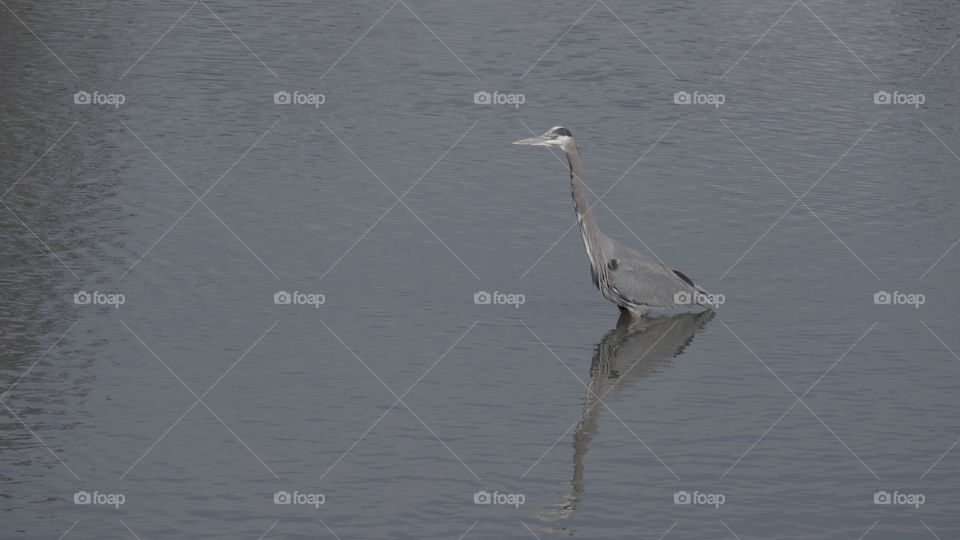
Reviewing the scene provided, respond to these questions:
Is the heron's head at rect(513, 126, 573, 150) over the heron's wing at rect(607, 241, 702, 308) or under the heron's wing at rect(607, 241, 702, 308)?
over

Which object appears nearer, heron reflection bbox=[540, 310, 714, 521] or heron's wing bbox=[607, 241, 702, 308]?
heron reflection bbox=[540, 310, 714, 521]

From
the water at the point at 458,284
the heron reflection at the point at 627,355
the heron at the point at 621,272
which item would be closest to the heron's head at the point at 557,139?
the heron at the point at 621,272

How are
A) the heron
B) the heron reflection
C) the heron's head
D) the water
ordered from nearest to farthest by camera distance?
the water, the heron reflection, the heron's head, the heron

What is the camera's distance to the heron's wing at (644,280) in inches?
645

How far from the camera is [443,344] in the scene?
1541 centimetres

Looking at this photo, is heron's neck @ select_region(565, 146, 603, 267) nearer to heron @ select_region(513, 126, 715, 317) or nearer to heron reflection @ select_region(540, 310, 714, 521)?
heron @ select_region(513, 126, 715, 317)

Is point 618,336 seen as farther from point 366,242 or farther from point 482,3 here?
point 482,3

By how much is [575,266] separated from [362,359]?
4126 mm

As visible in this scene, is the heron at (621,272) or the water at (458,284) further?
the heron at (621,272)

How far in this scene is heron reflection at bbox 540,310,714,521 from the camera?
13531mm

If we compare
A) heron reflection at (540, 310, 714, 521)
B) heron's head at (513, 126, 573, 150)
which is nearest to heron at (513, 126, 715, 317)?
heron's head at (513, 126, 573, 150)

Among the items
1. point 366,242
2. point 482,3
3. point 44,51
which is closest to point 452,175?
point 366,242

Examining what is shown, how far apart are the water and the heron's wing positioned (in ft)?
1.15

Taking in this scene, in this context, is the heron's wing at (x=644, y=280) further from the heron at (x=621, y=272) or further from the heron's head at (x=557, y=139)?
the heron's head at (x=557, y=139)
